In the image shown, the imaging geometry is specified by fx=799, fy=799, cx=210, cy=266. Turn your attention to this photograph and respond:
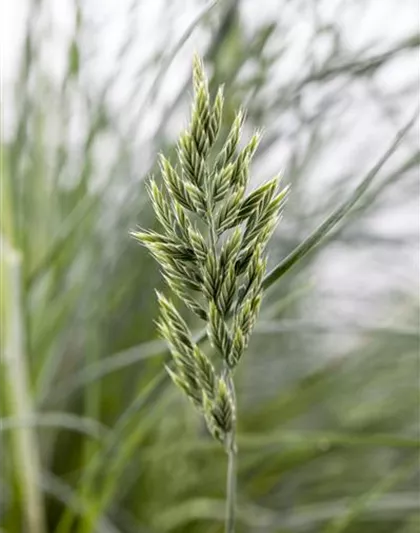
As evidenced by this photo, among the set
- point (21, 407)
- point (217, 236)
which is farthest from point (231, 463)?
point (21, 407)

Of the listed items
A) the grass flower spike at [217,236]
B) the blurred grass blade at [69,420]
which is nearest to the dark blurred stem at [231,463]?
the grass flower spike at [217,236]

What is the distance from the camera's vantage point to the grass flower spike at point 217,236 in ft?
0.51

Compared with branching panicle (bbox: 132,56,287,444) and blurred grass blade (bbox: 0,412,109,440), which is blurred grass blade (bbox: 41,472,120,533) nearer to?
blurred grass blade (bbox: 0,412,109,440)

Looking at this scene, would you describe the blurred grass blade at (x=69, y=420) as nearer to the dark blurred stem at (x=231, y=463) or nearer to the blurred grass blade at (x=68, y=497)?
the blurred grass blade at (x=68, y=497)

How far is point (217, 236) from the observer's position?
0.16 meters

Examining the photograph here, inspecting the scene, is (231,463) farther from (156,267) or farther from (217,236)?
(156,267)

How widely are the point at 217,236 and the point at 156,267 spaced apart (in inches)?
10.1

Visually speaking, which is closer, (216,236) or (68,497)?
(216,236)

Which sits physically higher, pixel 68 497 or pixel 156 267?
pixel 156 267

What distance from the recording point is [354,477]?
52 cm

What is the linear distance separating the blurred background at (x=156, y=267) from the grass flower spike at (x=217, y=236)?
120mm

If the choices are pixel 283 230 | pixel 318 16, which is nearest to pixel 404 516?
pixel 283 230

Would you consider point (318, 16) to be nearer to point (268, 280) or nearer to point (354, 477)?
point (268, 280)

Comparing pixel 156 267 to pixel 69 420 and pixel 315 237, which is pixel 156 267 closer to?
pixel 69 420
